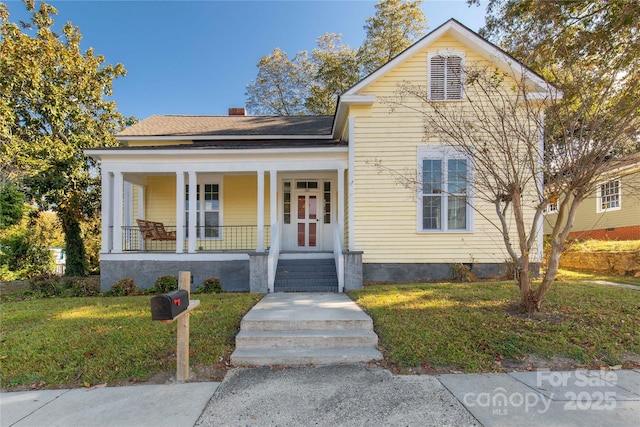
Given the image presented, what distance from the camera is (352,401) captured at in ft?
10.0

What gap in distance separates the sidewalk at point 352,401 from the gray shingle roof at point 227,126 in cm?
907

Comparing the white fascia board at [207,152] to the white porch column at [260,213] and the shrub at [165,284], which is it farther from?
the shrub at [165,284]

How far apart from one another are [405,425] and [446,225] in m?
6.76

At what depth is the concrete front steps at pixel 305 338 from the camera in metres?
4.00

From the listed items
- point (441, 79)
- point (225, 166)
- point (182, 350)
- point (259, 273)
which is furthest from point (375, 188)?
point (182, 350)

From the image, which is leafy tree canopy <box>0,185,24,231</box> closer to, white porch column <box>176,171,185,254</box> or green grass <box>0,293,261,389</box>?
white porch column <box>176,171,185,254</box>

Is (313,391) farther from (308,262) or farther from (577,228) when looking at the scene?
(577,228)

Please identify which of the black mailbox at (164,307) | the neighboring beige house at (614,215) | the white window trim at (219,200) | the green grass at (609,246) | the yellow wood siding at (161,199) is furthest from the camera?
the neighboring beige house at (614,215)

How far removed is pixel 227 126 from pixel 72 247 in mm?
7195

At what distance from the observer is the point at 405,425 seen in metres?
2.67

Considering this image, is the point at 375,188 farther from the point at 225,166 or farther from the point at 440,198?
the point at 225,166

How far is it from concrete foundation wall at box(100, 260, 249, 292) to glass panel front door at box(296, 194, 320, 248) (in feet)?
7.73

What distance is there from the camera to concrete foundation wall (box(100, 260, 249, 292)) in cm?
854

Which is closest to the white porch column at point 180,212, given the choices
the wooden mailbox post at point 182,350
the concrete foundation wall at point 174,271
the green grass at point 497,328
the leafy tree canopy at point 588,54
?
the concrete foundation wall at point 174,271
